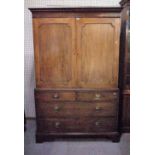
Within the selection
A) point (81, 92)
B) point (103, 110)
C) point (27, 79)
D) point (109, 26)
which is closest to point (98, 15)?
point (109, 26)

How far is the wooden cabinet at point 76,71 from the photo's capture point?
8.09 feet

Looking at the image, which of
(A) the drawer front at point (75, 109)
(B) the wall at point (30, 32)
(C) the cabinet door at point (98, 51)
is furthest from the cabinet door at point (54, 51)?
(B) the wall at point (30, 32)

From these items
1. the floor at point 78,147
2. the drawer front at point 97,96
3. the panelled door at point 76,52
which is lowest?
the floor at point 78,147

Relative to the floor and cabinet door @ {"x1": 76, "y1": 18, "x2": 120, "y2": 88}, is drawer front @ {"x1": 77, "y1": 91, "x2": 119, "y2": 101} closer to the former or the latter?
cabinet door @ {"x1": 76, "y1": 18, "x2": 120, "y2": 88}

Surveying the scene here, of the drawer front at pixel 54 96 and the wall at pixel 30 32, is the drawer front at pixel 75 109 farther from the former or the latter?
the wall at pixel 30 32

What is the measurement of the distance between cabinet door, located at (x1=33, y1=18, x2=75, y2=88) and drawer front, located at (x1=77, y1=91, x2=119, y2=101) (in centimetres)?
19

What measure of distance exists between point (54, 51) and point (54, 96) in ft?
1.86

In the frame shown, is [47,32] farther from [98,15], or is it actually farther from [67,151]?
[67,151]

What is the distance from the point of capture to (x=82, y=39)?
2.52 meters

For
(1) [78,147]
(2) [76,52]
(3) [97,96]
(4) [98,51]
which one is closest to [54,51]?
(2) [76,52]

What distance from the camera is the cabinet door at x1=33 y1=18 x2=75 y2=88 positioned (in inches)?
97.6

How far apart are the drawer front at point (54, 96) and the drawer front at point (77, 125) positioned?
0.28 metres
